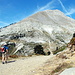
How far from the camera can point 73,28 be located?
373ft

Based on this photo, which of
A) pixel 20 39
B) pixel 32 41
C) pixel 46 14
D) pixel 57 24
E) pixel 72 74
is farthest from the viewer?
pixel 46 14

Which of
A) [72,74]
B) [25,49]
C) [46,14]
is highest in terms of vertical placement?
[46,14]

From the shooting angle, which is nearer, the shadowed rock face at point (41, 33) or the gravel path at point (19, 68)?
the gravel path at point (19, 68)

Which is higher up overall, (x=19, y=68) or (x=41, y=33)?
(x=41, y=33)

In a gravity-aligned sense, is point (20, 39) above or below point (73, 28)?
below

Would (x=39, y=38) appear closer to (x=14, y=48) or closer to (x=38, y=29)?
(x=38, y=29)

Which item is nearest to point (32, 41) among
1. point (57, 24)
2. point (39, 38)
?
point (39, 38)

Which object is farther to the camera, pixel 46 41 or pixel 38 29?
pixel 38 29

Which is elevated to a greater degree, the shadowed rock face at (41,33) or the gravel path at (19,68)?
the shadowed rock face at (41,33)

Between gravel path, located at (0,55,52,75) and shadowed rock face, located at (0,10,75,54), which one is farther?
shadowed rock face, located at (0,10,75,54)

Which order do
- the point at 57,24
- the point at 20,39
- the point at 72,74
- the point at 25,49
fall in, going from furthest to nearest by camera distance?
the point at 57,24
the point at 20,39
the point at 25,49
the point at 72,74

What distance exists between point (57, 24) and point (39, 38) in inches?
962

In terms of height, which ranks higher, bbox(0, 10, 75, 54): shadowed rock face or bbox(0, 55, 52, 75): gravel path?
bbox(0, 10, 75, 54): shadowed rock face

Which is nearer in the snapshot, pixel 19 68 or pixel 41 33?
pixel 19 68
